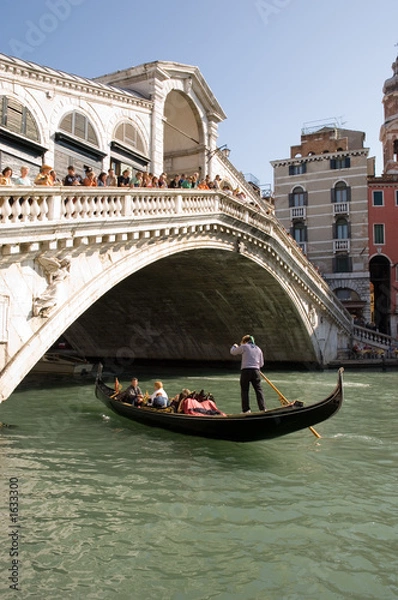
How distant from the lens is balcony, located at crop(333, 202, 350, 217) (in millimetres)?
25984

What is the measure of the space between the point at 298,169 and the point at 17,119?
20.7m

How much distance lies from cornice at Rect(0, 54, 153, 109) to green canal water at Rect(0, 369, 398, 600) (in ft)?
18.4

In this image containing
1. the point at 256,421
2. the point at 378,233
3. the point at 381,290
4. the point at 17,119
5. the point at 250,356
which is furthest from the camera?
the point at 381,290

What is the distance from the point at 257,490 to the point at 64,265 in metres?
4.06

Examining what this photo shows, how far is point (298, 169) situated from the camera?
1075 inches

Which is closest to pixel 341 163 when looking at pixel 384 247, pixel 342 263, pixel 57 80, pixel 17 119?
pixel 384 247

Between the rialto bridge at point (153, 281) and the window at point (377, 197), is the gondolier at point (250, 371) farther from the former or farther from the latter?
the window at point (377, 197)

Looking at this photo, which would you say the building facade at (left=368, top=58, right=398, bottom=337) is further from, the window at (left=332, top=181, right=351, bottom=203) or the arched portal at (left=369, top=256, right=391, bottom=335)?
the window at (left=332, top=181, right=351, bottom=203)

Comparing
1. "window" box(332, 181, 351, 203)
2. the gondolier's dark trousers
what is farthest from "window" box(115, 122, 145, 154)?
"window" box(332, 181, 351, 203)

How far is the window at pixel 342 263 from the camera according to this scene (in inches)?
1018

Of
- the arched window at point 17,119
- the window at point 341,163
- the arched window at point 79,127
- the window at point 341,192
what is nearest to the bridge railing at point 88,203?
the arched window at point 17,119

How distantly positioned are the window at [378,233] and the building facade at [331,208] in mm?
573

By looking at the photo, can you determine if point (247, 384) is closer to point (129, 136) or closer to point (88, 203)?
Result: point (88, 203)

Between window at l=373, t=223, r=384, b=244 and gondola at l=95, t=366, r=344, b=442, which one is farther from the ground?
window at l=373, t=223, r=384, b=244
